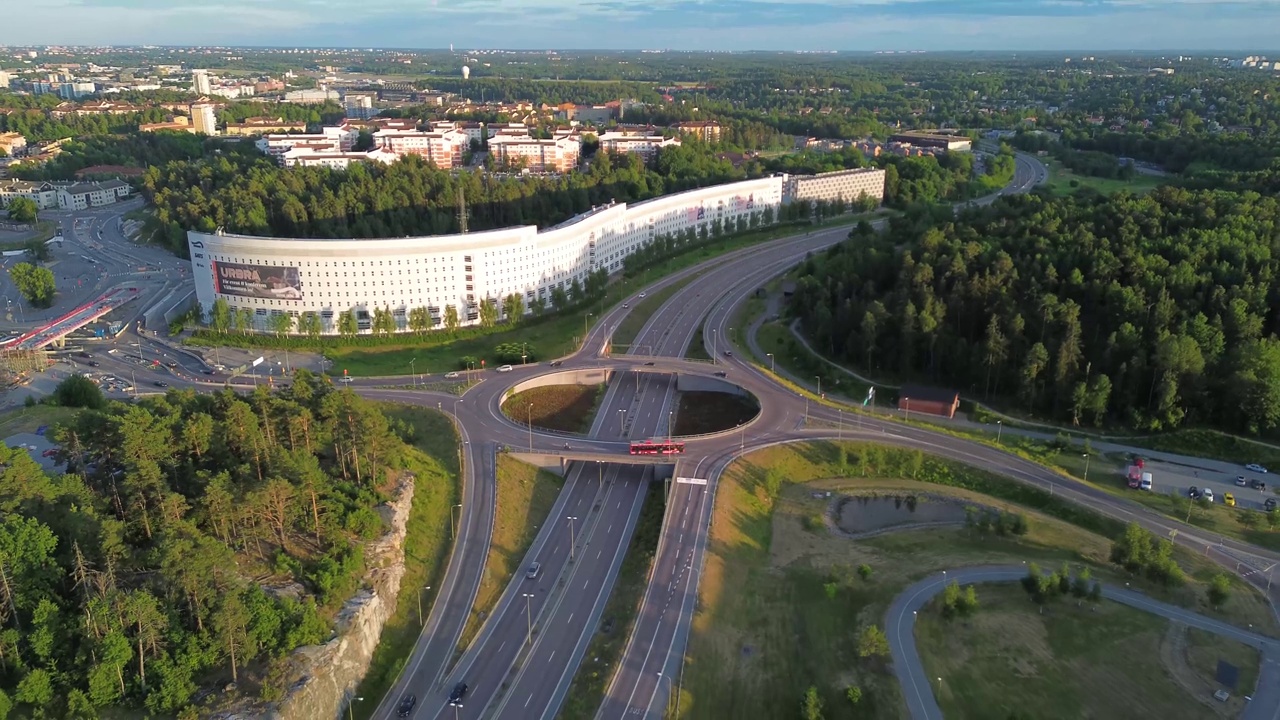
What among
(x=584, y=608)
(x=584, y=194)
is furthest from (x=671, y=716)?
(x=584, y=194)

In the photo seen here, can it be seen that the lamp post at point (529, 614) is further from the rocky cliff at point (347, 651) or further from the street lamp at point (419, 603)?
the rocky cliff at point (347, 651)

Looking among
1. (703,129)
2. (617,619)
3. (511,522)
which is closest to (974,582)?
(617,619)

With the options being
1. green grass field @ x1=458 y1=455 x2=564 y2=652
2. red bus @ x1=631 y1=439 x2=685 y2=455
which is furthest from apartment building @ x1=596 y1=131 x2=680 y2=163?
green grass field @ x1=458 y1=455 x2=564 y2=652

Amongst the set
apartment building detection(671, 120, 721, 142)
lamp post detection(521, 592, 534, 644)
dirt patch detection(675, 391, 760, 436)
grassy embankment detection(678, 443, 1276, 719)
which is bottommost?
lamp post detection(521, 592, 534, 644)

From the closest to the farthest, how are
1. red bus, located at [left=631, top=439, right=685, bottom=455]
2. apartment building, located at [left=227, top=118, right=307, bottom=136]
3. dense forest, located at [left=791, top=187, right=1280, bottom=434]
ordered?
1. red bus, located at [left=631, top=439, right=685, bottom=455]
2. dense forest, located at [left=791, top=187, right=1280, bottom=434]
3. apartment building, located at [left=227, top=118, right=307, bottom=136]

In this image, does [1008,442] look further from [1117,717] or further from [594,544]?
[594,544]

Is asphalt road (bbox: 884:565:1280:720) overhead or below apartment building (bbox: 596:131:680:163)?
below

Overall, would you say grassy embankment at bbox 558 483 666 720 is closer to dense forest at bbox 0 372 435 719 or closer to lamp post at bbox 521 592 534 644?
lamp post at bbox 521 592 534 644
